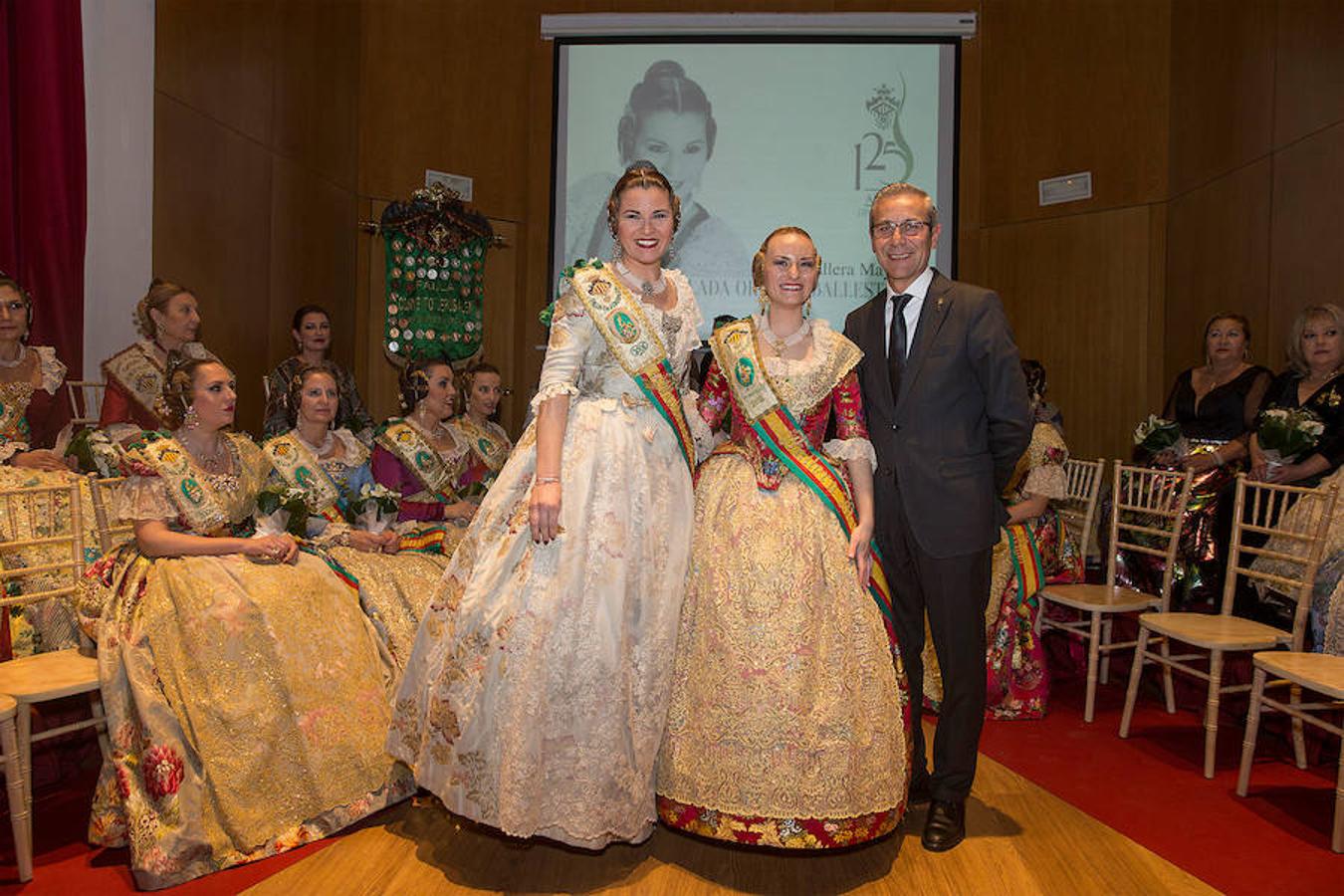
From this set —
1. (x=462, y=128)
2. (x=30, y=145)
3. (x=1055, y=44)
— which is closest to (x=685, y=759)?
(x=30, y=145)

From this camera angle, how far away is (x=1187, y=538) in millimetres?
4355

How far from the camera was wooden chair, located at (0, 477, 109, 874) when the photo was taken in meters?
2.40

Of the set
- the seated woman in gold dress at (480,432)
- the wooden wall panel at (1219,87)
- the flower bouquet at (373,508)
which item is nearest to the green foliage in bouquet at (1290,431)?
the wooden wall panel at (1219,87)

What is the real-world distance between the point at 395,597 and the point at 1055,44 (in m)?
5.96

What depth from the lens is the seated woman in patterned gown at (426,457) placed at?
3.97 metres

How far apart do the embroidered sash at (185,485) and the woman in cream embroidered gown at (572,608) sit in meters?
0.80

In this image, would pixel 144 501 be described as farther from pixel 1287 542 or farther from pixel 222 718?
pixel 1287 542

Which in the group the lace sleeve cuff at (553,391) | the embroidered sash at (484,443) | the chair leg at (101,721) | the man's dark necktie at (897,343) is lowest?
the chair leg at (101,721)

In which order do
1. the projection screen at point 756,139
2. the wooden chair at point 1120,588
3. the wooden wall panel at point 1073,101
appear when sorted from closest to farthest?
the wooden chair at point 1120,588
the wooden wall panel at point 1073,101
the projection screen at point 756,139

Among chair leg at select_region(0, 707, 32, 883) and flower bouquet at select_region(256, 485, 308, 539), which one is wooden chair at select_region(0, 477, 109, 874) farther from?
flower bouquet at select_region(256, 485, 308, 539)

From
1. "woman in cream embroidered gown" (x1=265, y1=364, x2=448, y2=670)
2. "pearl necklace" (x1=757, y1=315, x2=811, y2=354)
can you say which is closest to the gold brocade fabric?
"woman in cream embroidered gown" (x1=265, y1=364, x2=448, y2=670)

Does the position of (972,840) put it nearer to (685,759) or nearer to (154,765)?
(685,759)

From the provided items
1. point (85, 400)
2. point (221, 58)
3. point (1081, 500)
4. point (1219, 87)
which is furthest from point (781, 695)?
point (1219, 87)

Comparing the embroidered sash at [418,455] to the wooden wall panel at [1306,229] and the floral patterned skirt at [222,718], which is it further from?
the wooden wall panel at [1306,229]
